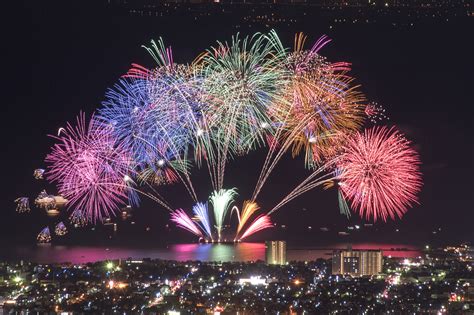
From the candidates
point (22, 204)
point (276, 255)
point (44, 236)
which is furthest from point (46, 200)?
point (276, 255)

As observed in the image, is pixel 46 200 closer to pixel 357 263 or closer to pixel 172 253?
pixel 172 253

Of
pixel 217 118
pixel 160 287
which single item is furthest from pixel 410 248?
pixel 217 118

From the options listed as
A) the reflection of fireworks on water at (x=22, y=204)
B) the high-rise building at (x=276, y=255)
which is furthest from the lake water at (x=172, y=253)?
the reflection of fireworks on water at (x=22, y=204)

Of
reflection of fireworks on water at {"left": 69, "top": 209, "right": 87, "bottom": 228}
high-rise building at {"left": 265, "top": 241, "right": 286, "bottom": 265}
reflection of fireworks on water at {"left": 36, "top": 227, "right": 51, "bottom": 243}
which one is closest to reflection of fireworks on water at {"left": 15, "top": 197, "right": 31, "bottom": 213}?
reflection of fireworks on water at {"left": 69, "top": 209, "right": 87, "bottom": 228}

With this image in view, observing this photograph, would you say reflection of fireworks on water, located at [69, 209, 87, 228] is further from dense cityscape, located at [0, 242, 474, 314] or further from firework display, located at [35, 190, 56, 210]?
dense cityscape, located at [0, 242, 474, 314]

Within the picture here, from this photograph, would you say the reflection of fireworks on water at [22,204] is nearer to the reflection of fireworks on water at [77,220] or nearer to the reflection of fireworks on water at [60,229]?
the reflection of fireworks on water at [60,229]

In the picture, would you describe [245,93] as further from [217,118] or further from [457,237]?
[457,237]
